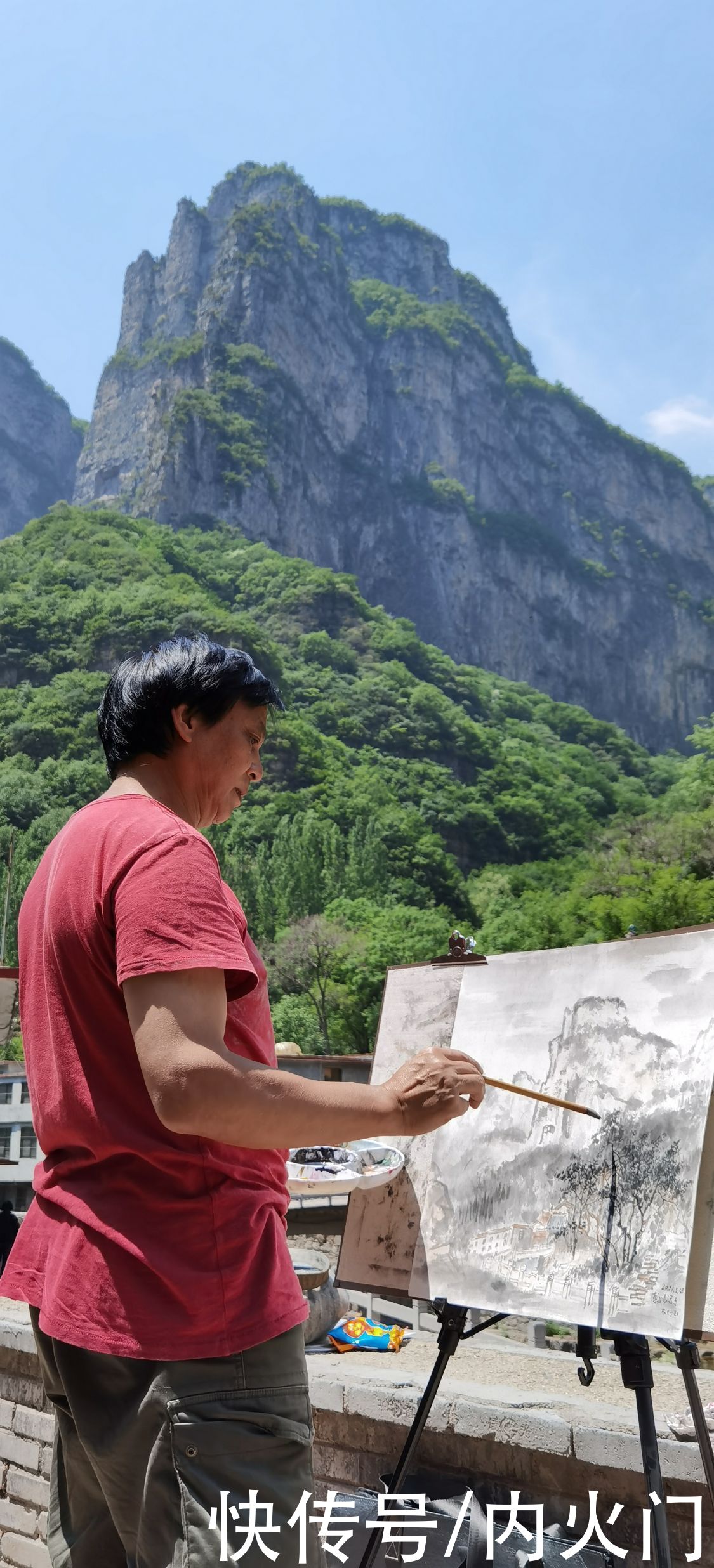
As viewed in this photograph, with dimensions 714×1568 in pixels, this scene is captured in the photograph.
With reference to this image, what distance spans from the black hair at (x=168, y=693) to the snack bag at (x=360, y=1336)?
9.05 feet

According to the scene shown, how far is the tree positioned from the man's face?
3633cm

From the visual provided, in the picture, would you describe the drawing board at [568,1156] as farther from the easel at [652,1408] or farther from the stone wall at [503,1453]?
the stone wall at [503,1453]

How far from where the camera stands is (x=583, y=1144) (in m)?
2.38

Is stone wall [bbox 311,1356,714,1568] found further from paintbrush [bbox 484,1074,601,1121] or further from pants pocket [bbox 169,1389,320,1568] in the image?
pants pocket [bbox 169,1389,320,1568]

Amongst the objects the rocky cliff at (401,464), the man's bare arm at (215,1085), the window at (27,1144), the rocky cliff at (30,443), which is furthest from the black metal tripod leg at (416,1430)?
the rocky cliff at (30,443)

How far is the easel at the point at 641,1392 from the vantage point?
1.94 m

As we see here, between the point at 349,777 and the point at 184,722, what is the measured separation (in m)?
54.6

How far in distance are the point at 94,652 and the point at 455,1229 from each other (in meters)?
57.1

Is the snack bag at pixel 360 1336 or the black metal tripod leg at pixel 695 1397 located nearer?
the black metal tripod leg at pixel 695 1397

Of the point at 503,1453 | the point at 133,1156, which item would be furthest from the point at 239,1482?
the point at 503,1453

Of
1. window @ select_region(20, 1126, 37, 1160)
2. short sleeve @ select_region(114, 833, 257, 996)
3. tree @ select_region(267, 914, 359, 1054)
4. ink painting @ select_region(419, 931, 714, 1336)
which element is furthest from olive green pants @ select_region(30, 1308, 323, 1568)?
tree @ select_region(267, 914, 359, 1054)

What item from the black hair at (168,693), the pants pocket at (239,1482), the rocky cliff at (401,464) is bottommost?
the pants pocket at (239,1482)

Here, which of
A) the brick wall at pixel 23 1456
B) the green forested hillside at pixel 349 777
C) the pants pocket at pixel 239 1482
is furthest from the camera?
the green forested hillside at pixel 349 777

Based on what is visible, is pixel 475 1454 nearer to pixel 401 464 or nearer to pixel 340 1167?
pixel 340 1167
